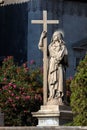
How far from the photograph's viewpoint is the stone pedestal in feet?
69.2

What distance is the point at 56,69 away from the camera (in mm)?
21938

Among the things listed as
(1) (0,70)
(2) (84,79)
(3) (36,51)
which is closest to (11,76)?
(1) (0,70)

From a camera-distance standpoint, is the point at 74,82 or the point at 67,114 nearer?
the point at 74,82

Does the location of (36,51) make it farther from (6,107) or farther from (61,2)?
(6,107)

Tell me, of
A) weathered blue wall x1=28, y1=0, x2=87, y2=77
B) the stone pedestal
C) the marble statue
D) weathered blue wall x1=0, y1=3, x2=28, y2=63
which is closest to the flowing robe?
the marble statue

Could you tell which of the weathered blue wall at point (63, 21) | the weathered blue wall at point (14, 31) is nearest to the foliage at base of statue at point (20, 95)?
the weathered blue wall at point (63, 21)

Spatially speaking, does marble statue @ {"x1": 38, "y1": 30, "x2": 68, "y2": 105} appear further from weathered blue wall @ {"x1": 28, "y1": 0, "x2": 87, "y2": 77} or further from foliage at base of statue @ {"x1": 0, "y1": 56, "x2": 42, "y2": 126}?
weathered blue wall @ {"x1": 28, "y1": 0, "x2": 87, "y2": 77}

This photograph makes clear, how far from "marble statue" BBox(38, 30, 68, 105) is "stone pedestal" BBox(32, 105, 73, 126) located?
0.38 meters

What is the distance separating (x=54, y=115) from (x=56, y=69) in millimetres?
1379

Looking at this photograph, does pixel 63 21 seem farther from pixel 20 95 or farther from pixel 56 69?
pixel 56 69

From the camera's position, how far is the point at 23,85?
1119 inches

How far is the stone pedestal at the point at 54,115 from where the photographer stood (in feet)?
→ 69.2

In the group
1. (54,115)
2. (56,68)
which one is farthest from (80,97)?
(56,68)

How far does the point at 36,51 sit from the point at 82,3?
151 inches
